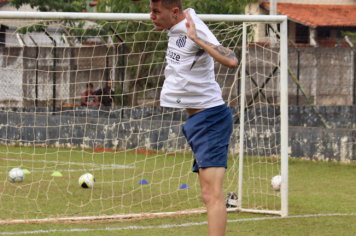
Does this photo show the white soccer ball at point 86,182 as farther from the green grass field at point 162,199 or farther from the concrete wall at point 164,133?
the concrete wall at point 164,133

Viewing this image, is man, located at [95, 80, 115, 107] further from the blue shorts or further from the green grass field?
the blue shorts

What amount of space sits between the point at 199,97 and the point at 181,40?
38cm

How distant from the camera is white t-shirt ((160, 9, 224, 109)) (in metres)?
2.75

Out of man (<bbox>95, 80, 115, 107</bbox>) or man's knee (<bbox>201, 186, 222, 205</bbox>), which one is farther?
man (<bbox>95, 80, 115, 107</bbox>)

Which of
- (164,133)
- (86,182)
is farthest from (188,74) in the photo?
(164,133)

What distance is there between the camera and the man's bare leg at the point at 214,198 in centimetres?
266

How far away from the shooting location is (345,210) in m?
4.74

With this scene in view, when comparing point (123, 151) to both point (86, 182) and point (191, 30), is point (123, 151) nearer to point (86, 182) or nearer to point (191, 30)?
point (86, 182)

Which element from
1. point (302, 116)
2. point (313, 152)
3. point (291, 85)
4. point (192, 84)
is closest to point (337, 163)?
point (313, 152)

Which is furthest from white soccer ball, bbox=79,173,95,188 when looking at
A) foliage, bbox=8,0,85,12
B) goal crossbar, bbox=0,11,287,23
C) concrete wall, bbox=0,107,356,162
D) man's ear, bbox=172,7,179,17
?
foliage, bbox=8,0,85,12

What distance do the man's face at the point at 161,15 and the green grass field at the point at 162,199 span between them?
1957 mm

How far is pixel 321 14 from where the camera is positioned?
17.6 meters

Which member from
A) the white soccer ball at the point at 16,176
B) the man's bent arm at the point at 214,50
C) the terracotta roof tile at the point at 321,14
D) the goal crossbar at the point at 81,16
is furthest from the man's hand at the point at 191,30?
the terracotta roof tile at the point at 321,14

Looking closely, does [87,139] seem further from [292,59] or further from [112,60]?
[292,59]
